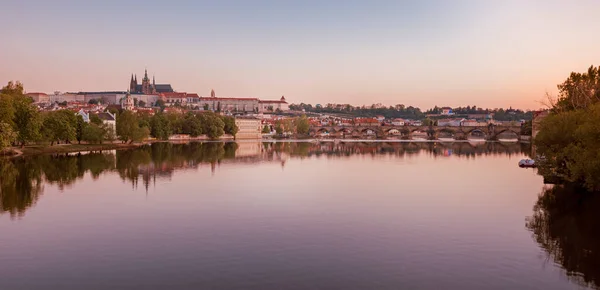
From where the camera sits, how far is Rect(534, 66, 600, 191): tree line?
28.3 metres

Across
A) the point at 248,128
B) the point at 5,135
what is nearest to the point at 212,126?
the point at 248,128

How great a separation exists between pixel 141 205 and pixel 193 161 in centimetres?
2623

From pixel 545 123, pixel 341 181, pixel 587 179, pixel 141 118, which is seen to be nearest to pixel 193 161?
pixel 341 181

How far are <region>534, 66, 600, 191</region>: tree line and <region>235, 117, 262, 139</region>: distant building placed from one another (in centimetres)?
9304

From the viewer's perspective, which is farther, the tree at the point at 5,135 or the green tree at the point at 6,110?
the green tree at the point at 6,110

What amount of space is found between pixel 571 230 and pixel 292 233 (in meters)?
10.4

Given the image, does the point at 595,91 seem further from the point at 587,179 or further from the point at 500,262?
the point at 500,262

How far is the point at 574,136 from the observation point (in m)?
30.2

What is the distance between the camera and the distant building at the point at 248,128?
5313 inches

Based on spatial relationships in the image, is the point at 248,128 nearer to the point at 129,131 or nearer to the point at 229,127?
the point at 229,127

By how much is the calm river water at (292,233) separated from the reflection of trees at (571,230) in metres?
0.07

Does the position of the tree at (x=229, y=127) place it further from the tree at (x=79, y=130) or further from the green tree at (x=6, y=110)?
the green tree at (x=6, y=110)

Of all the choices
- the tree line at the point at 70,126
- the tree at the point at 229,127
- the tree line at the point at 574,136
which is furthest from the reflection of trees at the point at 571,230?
the tree at the point at 229,127

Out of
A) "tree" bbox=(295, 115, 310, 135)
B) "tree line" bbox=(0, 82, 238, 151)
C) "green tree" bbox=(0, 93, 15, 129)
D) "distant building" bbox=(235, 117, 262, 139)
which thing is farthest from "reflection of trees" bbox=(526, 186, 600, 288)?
"tree" bbox=(295, 115, 310, 135)
